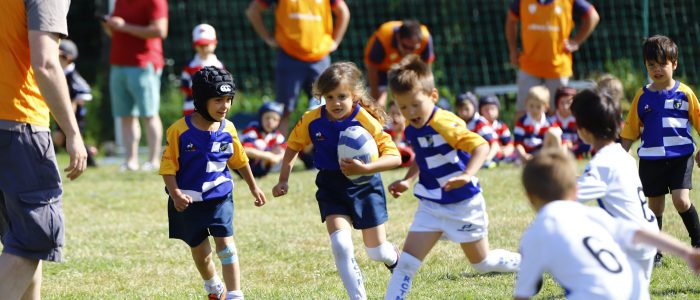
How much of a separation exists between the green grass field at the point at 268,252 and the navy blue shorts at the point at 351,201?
50cm

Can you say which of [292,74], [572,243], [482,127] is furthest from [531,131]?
[572,243]

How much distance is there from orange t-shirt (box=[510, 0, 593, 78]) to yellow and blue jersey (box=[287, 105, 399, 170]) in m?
5.73

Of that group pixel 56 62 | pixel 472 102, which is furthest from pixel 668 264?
pixel 472 102

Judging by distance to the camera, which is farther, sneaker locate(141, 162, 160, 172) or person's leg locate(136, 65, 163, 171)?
sneaker locate(141, 162, 160, 172)

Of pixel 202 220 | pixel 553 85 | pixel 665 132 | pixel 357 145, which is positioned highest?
pixel 357 145

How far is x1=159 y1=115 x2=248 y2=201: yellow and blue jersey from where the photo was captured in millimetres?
5535

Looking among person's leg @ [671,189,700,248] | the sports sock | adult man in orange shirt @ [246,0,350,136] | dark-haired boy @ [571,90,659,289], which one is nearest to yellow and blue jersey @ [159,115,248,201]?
dark-haired boy @ [571,90,659,289]

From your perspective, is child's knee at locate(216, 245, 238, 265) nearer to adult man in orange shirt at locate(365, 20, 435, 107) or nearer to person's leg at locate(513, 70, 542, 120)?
adult man in orange shirt at locate(365, 20, 435, 107)

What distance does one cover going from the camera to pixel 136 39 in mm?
11219

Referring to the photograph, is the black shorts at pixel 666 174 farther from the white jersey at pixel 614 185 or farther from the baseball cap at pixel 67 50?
the baseball cap at pixel 67 50

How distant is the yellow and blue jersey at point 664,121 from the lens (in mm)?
6258

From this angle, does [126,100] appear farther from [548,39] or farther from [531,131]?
[548,39]

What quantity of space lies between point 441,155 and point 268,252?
258 cm

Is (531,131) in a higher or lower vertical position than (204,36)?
lower
